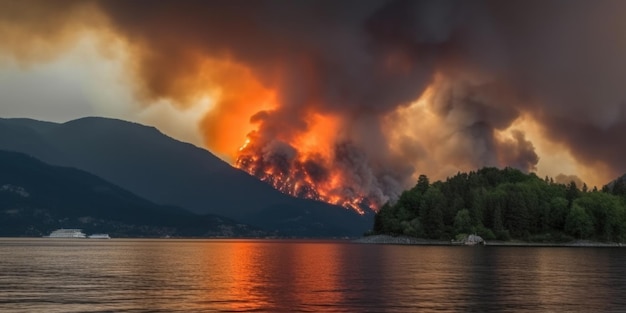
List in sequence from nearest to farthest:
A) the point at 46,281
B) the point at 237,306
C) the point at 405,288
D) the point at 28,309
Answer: the point at 28,309 → the point at 237,306 → the point at 405,288 → the point at 46,281

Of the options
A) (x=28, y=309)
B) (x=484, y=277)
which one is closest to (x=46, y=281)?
(x=28, y=309)

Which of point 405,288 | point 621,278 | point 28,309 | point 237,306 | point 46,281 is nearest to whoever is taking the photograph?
point 28,309

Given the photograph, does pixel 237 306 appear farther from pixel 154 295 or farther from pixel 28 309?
pixel 28 309

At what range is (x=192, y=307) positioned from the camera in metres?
68.6

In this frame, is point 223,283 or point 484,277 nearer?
point 223,283

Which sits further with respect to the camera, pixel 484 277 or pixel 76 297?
pixel 484 277

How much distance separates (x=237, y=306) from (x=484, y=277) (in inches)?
2361

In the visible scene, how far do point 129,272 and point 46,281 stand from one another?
2533cm

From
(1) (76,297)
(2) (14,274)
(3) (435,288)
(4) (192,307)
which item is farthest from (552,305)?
(2) (14,274)

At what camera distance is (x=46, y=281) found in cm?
10019

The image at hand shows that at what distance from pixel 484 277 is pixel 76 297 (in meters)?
71.4

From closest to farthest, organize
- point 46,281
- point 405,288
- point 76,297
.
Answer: point 76,297 → point 405,288 → point 46,281

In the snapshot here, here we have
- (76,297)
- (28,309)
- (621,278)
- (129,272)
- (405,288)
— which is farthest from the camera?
(129,272)

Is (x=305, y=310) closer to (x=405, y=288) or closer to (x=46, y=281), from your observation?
(x=405, y=288)
